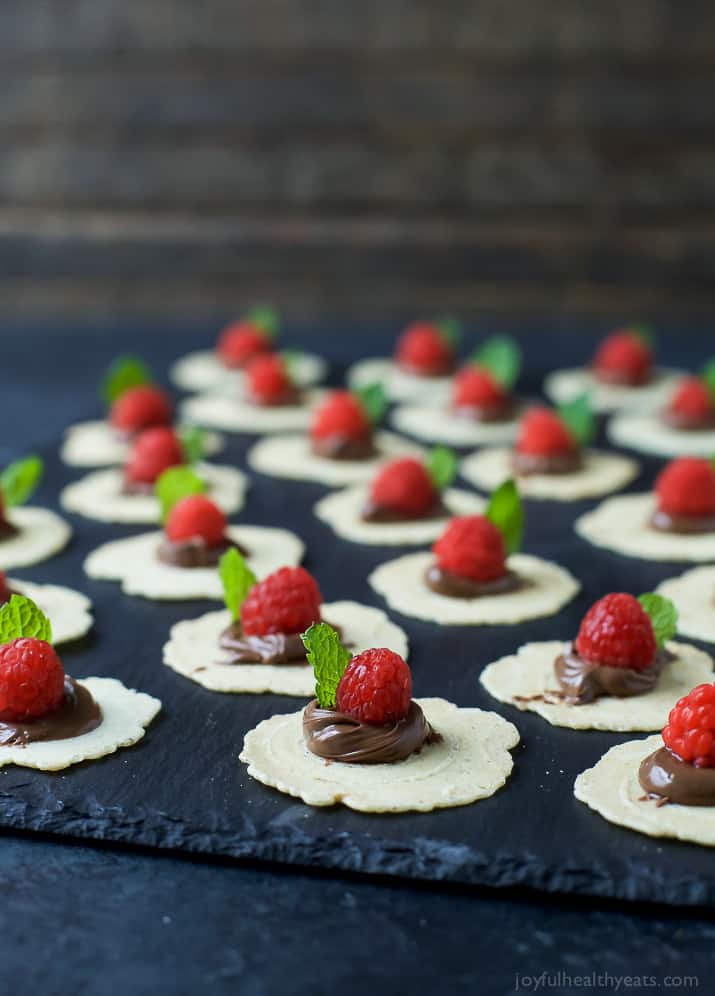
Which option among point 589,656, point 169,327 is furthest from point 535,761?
point 169,327

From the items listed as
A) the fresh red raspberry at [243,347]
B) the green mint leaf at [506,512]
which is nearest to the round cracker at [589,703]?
the green mint leaf at [506,512]

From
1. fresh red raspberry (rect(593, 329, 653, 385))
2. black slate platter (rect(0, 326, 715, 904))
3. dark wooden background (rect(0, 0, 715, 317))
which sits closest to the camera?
black slate platter (rect(0, 326, 715, 904))

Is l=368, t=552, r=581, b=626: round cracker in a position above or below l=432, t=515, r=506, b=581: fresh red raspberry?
below

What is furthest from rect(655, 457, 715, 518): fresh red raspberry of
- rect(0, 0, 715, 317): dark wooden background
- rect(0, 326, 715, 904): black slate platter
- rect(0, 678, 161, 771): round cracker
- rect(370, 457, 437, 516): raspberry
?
rect(0, 0, 715, 317): dark wooden background

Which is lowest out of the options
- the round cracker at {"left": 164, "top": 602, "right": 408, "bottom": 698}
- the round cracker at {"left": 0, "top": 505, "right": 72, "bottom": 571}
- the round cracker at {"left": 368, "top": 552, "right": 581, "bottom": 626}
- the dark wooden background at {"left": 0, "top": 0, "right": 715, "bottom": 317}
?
the round cracker at {"left": 368, "top": 552, "right": 581, "bottom": 626}

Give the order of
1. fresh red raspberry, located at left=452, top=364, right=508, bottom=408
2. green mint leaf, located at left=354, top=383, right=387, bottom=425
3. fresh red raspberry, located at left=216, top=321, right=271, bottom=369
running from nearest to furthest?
green mint leaf, located at left=354, top=383, right=387, bottom=425, fresh red raspberry, located at left=452, top=364, right=508, bottom=408, fresh red raspberry, located at left=216, top=321, right=271, bottom=369

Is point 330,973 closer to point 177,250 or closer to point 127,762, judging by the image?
point 127,762

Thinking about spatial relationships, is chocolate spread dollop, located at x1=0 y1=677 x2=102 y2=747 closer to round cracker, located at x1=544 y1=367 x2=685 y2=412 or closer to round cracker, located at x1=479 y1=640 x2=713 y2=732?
round cracker, located at x1=479 y1=640 x2=713 y2=732

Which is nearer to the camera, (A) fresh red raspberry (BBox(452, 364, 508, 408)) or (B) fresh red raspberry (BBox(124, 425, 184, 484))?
(B) fresh red raspberry (BBox(124, 425, 184, 484))

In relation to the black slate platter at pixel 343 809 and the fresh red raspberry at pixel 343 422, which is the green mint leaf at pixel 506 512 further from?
the fresh red raspberry at pixel 343 422
